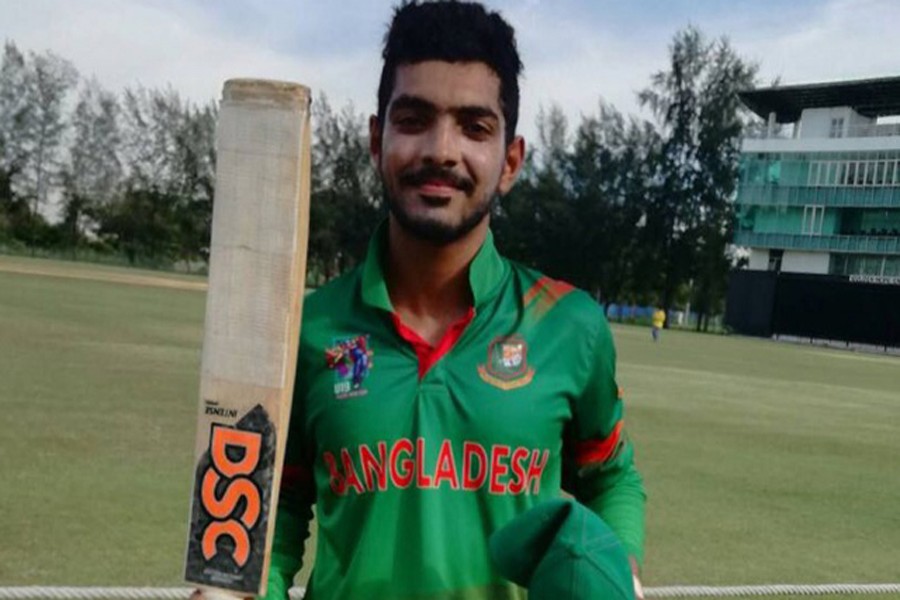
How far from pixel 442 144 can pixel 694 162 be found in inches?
1701

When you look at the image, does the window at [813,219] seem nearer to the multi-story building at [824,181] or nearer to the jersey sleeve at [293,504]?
the multi-story building at [824,181]

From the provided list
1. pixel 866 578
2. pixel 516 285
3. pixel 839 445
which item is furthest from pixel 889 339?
pixel 516 285

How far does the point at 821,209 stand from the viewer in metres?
42.8

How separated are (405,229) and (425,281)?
0.09 metres

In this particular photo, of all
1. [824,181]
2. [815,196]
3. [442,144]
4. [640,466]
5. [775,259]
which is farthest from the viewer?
[775,259]

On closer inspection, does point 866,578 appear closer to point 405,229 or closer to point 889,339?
point 405,229

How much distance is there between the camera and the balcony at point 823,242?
132 feet

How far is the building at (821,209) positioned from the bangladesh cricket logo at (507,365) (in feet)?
133

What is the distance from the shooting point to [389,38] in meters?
1.52

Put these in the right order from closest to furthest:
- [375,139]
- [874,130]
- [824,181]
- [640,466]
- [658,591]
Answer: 1. [375,139]
2. [658,591]
3. [640,466]
4. [874,130]
5. [824,181]

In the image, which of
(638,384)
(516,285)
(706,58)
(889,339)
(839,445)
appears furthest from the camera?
(706,58)

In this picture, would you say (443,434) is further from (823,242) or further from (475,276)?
(823,242)

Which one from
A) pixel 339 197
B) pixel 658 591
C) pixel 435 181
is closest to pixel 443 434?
pixel 435 181

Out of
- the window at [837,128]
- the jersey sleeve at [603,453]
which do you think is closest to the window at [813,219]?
the window at [837,128]
